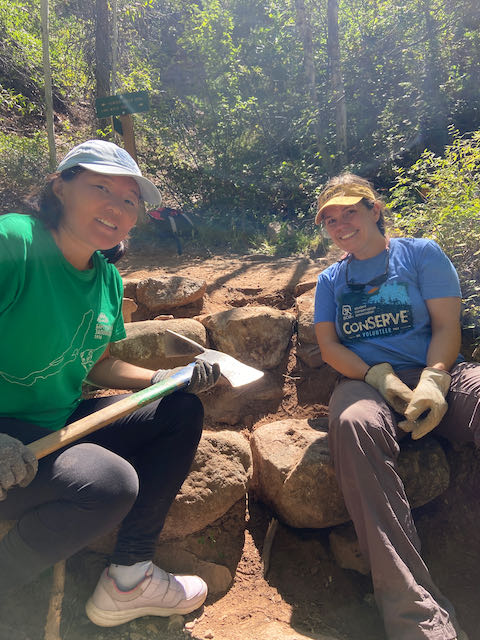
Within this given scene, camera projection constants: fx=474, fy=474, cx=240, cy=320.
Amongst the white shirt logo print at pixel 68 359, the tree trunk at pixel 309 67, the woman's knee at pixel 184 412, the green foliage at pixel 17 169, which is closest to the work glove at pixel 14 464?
the white shirt logo print at pixel 68 359

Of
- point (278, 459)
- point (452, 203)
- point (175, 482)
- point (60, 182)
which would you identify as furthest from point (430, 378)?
point (60, 182)

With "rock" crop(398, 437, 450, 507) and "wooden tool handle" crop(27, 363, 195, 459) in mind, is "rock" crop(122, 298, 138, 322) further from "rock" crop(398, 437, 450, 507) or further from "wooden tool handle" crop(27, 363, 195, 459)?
"rock" crop(398, 437, 450, 507)

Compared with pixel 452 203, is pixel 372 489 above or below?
below

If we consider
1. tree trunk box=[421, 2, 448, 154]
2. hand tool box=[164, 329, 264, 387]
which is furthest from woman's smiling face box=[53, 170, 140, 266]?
tree trunk box=[421, 2, 448, 154]

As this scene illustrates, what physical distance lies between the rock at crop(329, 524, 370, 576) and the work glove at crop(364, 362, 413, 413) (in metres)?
0.69

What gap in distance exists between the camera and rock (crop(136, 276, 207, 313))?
384 cm

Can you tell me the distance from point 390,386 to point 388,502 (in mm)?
512

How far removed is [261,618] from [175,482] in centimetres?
72

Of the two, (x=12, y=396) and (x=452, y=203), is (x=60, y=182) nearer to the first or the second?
(x=12, y=396)

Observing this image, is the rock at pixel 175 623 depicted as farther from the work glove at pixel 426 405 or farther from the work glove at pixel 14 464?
the work glove at pixel 426 405

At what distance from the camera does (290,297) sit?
4.07 m

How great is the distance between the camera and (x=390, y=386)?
6.97 feet

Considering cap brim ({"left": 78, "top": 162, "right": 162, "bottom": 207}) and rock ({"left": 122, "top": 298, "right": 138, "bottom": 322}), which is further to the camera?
rock ({"left": 122, "top": 298, "right": 138, "bottom": 322})

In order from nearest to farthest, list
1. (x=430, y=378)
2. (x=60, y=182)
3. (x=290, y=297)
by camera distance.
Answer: (x=60, y=182) < (x=430, y=378) < (x=290, y=297)
